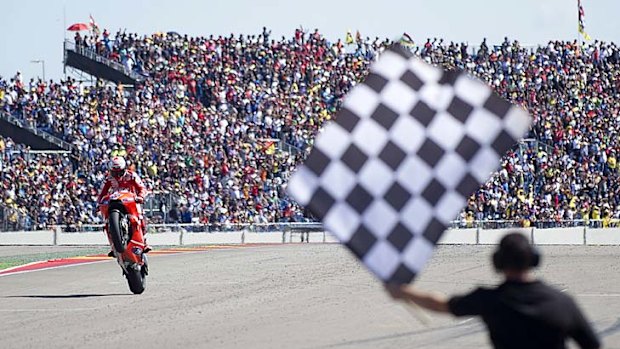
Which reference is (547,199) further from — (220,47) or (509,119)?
(509,119)

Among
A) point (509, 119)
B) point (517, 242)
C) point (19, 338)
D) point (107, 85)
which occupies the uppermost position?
point (107, 85)

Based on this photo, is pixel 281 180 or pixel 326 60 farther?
pixel 326 60

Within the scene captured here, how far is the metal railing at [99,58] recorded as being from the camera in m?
45.8

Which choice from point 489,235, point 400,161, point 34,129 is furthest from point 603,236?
point 400,161

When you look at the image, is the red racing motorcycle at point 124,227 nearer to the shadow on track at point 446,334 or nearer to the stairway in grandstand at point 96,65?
the shadow on track at point 446,334

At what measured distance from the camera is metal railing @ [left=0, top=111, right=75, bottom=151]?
39969mm

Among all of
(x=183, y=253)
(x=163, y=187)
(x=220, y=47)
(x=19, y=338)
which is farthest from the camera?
(x=220, y=47)

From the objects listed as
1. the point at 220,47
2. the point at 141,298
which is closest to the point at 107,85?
the point at 220,47

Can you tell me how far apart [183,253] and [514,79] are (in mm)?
23834

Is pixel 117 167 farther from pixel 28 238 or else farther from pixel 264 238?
pixel 264 238

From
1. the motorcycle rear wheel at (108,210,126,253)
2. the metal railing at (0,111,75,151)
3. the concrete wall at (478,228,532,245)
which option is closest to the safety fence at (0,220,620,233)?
the concrete wall at (478,228,532,245)

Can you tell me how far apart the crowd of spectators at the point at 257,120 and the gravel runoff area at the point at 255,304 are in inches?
540

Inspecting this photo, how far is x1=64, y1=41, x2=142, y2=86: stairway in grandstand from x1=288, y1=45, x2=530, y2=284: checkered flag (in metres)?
40.5

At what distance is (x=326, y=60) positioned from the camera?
48375 mm
